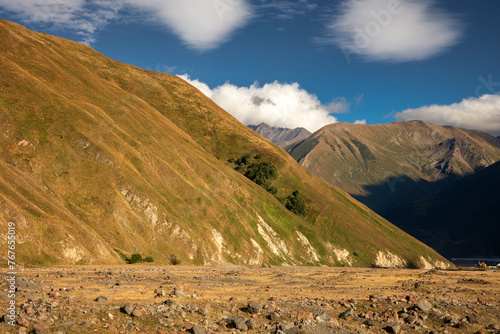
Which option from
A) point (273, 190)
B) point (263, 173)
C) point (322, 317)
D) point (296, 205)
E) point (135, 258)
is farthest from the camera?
point (263, 173)

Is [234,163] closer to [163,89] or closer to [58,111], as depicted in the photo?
[163,89]

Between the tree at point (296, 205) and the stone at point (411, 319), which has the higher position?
the tree at point (296, 205)

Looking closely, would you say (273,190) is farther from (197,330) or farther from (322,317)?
(197,330)

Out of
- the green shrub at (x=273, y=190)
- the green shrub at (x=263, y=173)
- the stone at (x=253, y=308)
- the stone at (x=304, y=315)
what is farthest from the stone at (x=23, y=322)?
the green shrub at (x=273, y=190)

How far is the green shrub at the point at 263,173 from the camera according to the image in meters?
134

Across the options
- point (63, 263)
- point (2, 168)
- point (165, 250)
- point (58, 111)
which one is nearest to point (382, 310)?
point (63, 263)

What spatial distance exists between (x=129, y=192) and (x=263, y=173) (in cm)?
6995

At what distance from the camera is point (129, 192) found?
2881 inches

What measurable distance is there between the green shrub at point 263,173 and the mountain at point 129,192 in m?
1.73

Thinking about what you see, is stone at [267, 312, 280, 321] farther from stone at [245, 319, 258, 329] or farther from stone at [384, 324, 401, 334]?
stone at [384, 324, 401, 334]

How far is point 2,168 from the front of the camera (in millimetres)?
56500

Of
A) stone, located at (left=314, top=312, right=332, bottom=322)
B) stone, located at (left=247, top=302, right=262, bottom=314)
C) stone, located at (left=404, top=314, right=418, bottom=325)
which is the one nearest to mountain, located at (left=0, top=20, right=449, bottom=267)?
stone, located at (left=247, top=302, right=262, bottom=314)

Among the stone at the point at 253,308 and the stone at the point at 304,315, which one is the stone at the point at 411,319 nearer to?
the stone at the point at 304,315

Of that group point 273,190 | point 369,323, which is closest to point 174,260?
point 369,323
